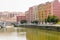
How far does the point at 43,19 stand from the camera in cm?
775

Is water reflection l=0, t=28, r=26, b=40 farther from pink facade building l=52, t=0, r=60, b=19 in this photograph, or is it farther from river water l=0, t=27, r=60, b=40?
pink facade building l=52, t=0, r=60, b=19

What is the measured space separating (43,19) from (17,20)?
4.45ft

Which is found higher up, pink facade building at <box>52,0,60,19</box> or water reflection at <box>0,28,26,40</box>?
pink facade building at <box>52,0,60,19</box>

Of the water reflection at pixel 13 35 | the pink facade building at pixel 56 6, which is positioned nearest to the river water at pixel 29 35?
the water reflection at pixel 13 35

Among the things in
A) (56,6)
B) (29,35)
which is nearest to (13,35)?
(29,35)

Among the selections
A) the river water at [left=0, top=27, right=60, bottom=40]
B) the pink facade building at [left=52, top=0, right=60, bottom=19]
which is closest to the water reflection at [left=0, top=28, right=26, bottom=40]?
the river water at [left=0, top=27, right=60, bottom=40]

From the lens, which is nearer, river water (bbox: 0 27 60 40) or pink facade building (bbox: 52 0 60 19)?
river water (bbox: 0 27 60 40)

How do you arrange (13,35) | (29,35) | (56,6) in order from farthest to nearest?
(56,6) → (13,35) → (29,35)

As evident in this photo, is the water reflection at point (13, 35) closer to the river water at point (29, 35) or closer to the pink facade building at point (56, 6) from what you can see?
the river water at point (29, 35)

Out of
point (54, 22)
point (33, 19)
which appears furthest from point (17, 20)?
point (54, 22)

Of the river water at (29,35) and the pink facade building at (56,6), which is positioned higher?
the pink facade building at (56,6)

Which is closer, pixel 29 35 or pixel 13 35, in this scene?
pixel 29 35

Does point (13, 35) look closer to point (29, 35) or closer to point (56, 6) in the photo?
point (29, 35)

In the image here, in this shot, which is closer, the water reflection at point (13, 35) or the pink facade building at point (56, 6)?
the water reflection at point (13, 35)
